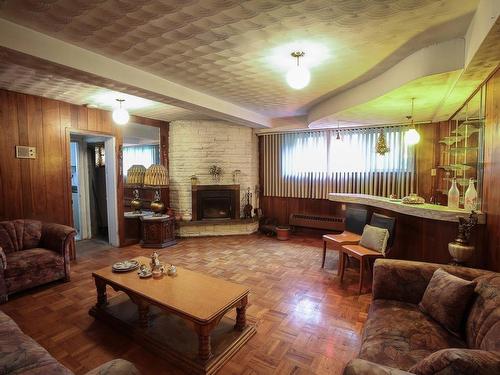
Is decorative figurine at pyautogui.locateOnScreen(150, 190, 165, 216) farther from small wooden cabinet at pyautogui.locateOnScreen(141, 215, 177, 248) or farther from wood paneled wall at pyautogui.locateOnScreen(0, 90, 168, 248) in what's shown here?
wood paneled wall at pyautogui.locateOnScreen(0, 90, 168, 248)

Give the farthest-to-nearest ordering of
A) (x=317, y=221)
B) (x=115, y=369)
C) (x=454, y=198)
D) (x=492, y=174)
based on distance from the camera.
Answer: (x=317, y=221), (x=454, y=198), (x=492, y=174), (x=115, y=369)

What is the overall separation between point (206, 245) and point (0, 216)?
299cm

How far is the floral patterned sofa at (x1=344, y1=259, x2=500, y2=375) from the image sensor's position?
99cm

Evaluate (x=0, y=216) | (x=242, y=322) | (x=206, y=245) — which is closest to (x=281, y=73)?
(x=242, y=322)

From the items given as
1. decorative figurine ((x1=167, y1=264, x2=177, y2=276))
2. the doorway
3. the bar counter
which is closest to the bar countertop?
the bar counter

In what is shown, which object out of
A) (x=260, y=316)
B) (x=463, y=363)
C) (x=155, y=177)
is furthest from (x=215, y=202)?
(x=463, y=363)

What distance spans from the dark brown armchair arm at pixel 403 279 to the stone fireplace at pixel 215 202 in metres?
4.02

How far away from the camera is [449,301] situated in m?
1.58

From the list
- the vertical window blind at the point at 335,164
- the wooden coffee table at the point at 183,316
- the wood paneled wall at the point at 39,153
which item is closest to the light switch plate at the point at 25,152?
the wood paneled wall at the point at 39,153

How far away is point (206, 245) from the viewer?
194 inches

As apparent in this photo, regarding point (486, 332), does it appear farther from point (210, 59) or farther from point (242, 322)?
point (210, 59)

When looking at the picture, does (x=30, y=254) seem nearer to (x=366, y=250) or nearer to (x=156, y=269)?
(x=156, y=269)

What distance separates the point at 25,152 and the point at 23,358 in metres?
3.26

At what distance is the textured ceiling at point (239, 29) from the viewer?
69.5 inches
